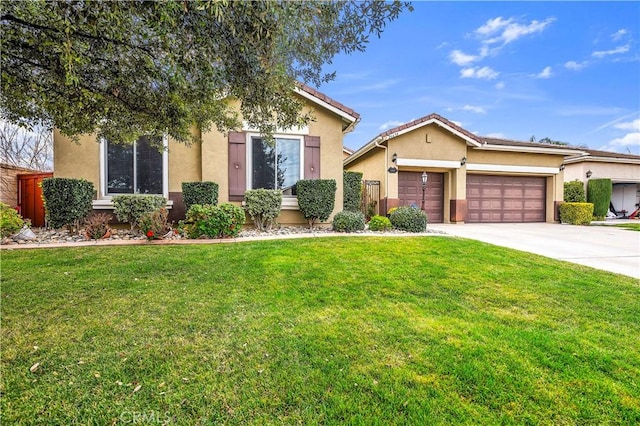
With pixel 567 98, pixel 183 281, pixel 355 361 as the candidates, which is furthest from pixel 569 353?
pixel 567 98

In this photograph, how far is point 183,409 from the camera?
6.78 ft

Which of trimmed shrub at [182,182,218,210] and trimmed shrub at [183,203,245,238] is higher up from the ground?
trimmed shrub at [182,182,218,210]

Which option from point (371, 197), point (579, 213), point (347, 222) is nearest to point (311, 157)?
point (347, 222)

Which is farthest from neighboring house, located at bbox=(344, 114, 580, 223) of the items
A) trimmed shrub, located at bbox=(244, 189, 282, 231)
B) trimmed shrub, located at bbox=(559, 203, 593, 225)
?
trimmed shrub, located at bbox=(244, 189, 282, 231)

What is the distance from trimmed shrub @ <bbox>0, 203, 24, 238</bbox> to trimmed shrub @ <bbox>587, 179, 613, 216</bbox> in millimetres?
24453

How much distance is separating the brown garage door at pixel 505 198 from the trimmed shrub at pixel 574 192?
5.71ft

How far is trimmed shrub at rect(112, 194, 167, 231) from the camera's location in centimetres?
864

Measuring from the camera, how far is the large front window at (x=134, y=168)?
9523mm

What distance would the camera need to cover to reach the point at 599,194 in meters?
16.6

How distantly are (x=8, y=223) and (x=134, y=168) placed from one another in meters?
3.33

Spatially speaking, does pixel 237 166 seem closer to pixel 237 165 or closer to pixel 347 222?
pixel 237 165

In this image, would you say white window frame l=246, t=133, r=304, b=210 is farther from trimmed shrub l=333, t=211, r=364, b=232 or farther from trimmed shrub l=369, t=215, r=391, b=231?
trimmed shrub l=369, t=215, r=391, b=231

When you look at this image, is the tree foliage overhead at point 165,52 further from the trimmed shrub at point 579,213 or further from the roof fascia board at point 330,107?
the trimmed shrub at point 579,213

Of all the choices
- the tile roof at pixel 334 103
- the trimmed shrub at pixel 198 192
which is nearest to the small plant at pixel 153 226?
the trimmed shrub at pixel 198 192
